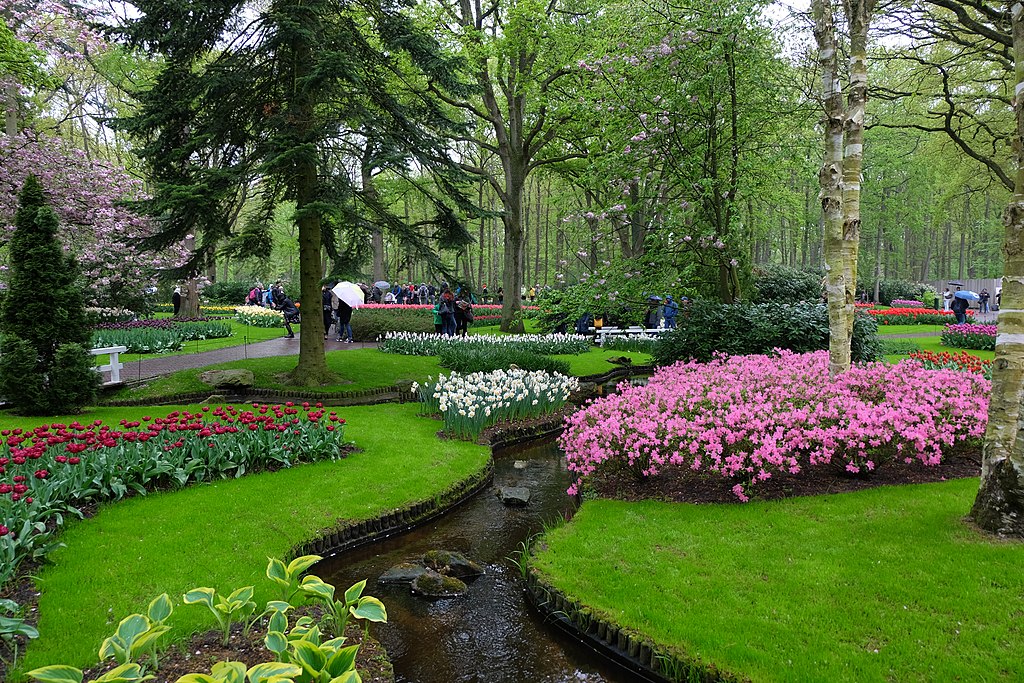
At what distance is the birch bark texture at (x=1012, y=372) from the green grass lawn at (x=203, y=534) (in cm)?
487

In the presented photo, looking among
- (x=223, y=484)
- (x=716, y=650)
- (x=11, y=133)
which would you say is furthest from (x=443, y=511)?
(x=11, y=133)

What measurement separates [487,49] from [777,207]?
9757 mm

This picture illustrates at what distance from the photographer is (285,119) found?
1062 centimetres

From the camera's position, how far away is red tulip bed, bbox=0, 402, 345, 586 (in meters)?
4.61

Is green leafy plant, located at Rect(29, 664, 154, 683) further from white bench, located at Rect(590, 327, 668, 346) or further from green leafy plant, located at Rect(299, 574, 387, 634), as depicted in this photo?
white bench, located at Rect(590, 327, 668, 346)

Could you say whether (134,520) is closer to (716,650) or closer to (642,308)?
(716,650)

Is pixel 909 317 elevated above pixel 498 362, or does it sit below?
above

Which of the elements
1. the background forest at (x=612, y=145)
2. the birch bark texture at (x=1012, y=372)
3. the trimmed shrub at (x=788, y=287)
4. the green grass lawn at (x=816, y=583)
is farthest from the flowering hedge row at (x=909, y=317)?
the birch bark texture at (x=1012, y=372)

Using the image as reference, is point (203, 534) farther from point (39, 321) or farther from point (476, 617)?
point (39, 321)

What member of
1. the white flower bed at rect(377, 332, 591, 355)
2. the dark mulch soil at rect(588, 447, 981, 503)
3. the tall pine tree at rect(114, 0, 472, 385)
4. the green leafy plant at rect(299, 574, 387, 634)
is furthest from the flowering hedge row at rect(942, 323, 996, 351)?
the green leafy plant at rect(299, 574, 387, 634)

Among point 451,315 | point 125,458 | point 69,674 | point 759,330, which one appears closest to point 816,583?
point 69,674

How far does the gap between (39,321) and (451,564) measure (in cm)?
767

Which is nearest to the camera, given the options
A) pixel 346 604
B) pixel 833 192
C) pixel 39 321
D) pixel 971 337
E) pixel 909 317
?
pixel 346 604

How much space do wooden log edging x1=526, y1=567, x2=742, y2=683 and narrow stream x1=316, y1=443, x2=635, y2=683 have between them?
0.26 feet
